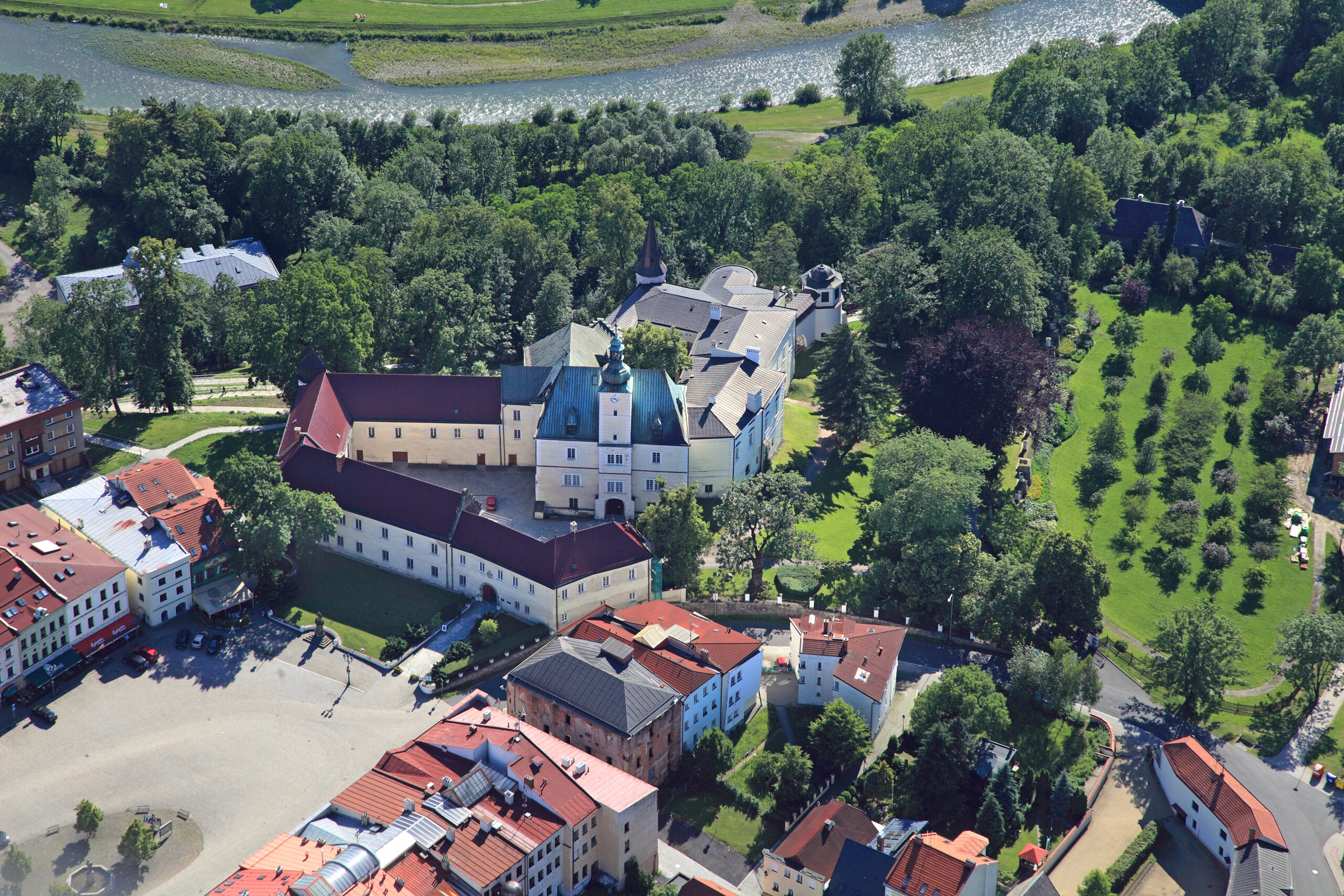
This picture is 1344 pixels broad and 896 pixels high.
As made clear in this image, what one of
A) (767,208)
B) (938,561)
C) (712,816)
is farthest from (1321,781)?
(767,208)

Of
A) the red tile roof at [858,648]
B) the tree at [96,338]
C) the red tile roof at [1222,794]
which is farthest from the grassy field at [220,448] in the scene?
the red tile roof at [1222,794]

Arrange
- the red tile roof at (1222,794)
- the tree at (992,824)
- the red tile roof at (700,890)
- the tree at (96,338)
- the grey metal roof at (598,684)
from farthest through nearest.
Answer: the tree at (96,338) < the red tile roof at (1222,794) < the tree at (992,824) < the grey metal roof at (598,684) < the red tile roof at (700,890)

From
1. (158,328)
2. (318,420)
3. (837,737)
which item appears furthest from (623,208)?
(837,737)

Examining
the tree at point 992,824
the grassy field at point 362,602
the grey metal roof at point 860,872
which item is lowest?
the tree at point 992,824

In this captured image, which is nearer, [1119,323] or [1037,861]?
[1037,861]

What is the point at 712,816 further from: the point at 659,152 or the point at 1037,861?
the point at 659,152

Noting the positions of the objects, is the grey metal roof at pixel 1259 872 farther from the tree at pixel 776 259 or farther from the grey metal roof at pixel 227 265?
the grey metal roof at pixel 227 265
